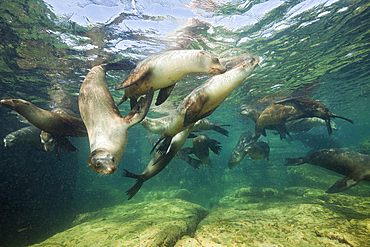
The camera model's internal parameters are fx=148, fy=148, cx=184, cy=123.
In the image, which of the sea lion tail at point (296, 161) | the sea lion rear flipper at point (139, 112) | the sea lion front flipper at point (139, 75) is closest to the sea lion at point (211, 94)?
the sea lion rear flipper at point (139, 112)

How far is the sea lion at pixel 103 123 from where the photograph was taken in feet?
4.88

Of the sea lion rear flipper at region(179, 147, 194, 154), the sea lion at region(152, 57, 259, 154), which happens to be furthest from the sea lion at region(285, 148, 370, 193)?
the sea lion at region(152, 57, 259, 154)

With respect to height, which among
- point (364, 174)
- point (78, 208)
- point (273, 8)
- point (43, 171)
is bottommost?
point (78, 208)

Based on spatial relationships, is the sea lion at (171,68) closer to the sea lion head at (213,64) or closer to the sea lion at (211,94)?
the sea lion head at (213,64)

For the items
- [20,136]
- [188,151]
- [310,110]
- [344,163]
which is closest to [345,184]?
[344,163]

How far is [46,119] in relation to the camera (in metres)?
2.46

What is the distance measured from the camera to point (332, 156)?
555 cm

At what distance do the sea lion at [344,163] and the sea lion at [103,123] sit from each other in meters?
6.42

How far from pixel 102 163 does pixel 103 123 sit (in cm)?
66

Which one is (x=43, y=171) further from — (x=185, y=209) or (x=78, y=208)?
(x=185, y=209)

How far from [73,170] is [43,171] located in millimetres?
2271

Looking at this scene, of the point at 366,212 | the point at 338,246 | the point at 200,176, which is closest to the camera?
the point at 338,246

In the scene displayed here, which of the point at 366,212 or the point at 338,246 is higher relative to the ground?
the point at 338,246

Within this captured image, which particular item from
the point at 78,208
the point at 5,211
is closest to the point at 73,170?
the point at 78,208
